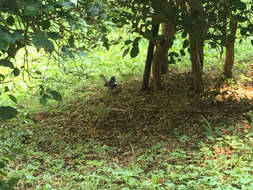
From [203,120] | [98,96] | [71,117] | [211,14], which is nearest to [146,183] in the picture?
[203,120]

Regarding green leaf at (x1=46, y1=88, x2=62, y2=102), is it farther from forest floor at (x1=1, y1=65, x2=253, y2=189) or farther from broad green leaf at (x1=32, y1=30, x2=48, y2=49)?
forest floor at (x1=1, y1=65, x2=253, y2=189)

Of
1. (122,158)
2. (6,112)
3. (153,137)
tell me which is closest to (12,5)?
(6,112)

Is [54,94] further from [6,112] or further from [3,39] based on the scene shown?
[3,39]

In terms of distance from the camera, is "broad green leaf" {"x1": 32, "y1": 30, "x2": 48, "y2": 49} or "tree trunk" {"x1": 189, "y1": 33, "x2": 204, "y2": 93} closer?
"broad green leaf" {"x1": 32, "y1": 30, "x2": 48, "y2": 49}

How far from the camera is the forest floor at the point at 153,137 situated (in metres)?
3.14

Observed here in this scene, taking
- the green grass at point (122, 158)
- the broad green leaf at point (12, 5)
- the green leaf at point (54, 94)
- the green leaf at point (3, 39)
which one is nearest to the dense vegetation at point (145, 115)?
the green grass at point (122, 158)

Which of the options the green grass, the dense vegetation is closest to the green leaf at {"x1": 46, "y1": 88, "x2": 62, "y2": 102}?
the dense vegetation

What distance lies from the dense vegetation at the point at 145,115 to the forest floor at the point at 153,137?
0.04 ft

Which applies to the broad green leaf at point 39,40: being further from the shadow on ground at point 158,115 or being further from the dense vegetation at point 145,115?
the shadow on ground at point 158,115

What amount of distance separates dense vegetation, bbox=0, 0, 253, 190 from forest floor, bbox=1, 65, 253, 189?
11 mm

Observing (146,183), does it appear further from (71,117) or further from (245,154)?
(71,117)

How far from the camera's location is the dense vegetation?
3.04m

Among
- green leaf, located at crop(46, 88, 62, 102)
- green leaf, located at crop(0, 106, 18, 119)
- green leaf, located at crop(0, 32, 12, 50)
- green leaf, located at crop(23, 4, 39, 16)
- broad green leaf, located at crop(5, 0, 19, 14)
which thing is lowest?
green leaf, located at crop(0, 106, 18, 119)

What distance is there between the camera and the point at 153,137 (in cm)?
403
